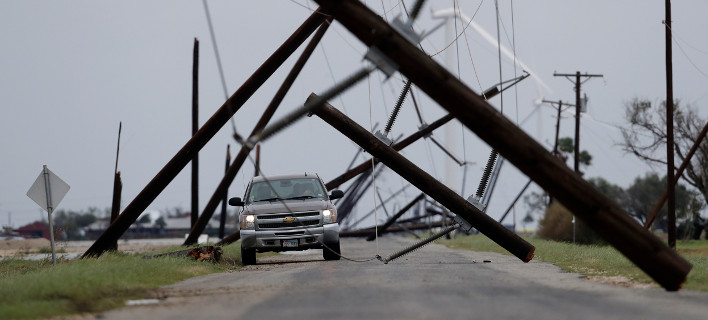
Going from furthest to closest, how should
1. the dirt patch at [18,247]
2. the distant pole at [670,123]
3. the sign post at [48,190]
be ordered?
1. the dirt patch at [18,247]
2. the distant pole at [670,123]
3. the sign post at [48,190]

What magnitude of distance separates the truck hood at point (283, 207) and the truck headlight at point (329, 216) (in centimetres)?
11

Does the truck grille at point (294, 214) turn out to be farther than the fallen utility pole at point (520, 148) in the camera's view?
Yes

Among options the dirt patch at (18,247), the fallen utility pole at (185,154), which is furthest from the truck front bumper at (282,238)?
the dirt patch at (18,247)

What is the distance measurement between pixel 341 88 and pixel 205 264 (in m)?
8.34

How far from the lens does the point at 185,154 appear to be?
2195 cm

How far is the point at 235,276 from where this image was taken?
16.7 m

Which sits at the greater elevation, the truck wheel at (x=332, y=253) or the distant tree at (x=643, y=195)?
the distant tree at (x=643, y=195)

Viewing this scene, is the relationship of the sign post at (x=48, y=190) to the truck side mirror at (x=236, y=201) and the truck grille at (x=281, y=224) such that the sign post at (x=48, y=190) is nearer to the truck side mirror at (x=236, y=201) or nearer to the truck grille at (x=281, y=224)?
the truck side mirror at (x=236, y=201)

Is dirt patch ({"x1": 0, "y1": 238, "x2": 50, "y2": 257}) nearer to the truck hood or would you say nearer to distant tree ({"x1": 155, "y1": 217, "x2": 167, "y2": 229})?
the truck hood

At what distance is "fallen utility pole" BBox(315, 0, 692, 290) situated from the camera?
11656 mm

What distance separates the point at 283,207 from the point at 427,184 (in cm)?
335

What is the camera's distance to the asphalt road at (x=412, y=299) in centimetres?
962

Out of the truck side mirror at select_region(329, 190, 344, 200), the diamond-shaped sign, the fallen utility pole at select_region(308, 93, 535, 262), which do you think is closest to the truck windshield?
the truck side mirror at select_region(329, 190, 344, 200)

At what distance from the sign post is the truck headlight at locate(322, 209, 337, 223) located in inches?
219
